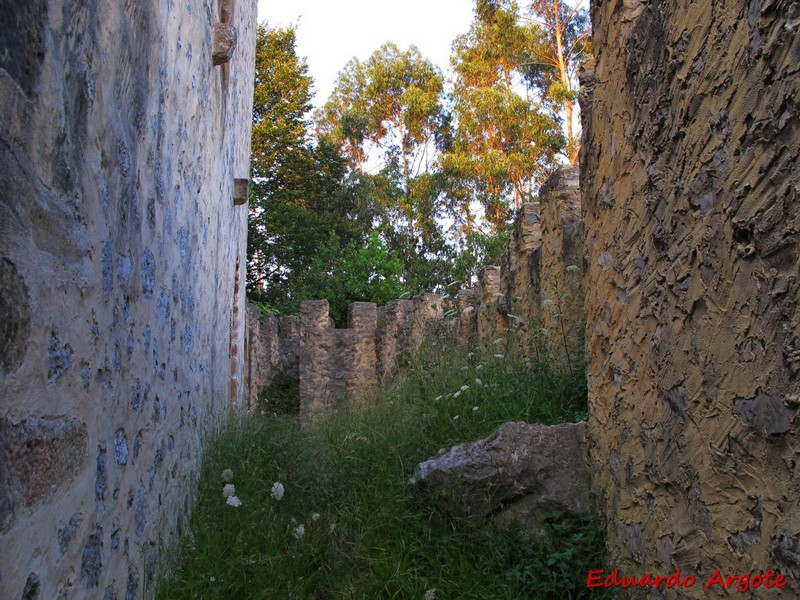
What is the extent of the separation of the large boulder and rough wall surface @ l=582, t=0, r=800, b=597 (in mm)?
201

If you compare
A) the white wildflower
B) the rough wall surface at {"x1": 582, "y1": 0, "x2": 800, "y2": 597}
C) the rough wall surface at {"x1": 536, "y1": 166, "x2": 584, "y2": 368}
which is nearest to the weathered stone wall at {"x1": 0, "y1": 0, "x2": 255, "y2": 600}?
the white wildflower

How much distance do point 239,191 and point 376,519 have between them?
4.69 metres

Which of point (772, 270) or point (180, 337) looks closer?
point (772, 270)

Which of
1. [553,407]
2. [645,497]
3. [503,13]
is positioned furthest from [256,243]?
[645,497]

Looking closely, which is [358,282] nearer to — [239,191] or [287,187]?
[287,187]

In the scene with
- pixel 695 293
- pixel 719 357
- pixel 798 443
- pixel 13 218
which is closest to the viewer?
pixel 13 218

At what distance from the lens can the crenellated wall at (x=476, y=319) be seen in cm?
514

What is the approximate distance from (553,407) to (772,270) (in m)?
2.53

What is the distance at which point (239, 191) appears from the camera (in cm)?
762

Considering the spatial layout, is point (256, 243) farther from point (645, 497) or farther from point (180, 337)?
point (645, 497)

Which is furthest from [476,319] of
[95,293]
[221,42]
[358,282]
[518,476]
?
[358,282]

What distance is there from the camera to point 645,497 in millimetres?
2854

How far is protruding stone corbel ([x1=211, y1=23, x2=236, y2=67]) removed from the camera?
202 inches

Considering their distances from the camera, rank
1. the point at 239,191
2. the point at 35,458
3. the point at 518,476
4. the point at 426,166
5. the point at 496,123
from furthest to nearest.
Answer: the point at 426,166
the point at 496,123
the point at 239,191
the point at 518,476
the point at 35,458
